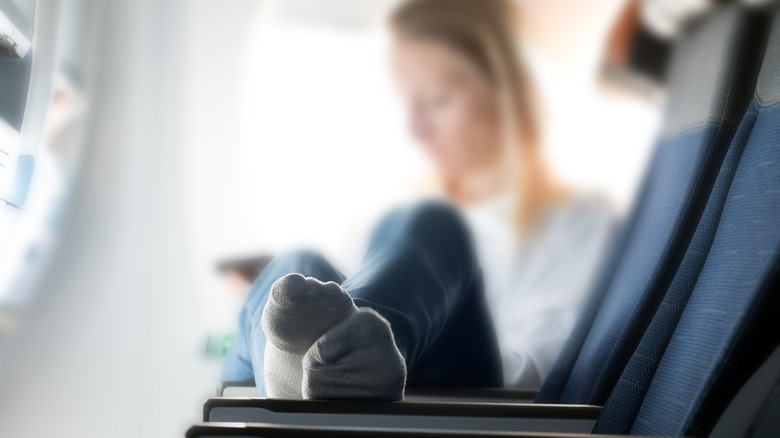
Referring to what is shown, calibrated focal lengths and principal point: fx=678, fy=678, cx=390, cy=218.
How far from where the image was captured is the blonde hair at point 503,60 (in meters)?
1.76

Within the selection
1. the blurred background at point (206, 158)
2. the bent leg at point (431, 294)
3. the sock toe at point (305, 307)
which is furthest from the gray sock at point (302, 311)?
the blurred background at point (206, 158)

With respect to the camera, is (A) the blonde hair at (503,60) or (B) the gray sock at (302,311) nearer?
(B) the gray sock at (302,311)

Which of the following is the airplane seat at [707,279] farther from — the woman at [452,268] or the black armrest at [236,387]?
the black armrest at [236,387]

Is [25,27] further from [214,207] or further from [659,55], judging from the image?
[659,55]

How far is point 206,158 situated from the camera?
65.1 inches

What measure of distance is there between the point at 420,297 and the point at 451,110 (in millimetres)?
1157

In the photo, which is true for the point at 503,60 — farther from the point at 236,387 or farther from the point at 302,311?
the point at 302,311

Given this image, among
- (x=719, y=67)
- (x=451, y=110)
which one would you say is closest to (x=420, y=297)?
(x=719, y=67)

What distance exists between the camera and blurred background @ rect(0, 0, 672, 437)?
153 cm

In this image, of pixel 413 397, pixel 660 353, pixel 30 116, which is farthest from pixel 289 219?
pixel 660 353

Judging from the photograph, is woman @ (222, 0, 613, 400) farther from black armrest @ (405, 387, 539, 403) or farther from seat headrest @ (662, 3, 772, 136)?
seat headrest @ (662, 3, 772, 136)

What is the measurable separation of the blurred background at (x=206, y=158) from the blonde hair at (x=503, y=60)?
0.14 feet

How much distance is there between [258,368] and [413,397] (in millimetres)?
214

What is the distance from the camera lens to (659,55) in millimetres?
1060
